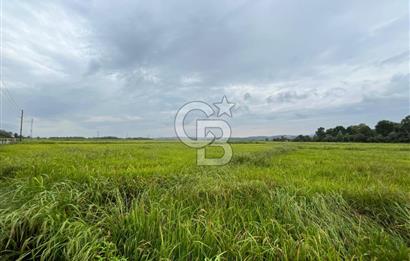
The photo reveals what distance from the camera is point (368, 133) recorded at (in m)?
62.5

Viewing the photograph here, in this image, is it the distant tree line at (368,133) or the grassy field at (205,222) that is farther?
the distant tree line at (368,133)

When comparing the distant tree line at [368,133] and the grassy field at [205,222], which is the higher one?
the distant tree line at [368,133]

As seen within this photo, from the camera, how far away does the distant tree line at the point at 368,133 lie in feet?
181

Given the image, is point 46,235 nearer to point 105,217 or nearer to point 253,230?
point 105,217

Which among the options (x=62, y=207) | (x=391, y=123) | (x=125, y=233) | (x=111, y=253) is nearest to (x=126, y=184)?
(x=62, y=207)

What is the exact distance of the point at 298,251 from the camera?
2.66 meters

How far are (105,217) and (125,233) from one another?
517mm

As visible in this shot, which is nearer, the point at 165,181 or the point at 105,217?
the point at 105,217

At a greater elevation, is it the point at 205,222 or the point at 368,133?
the point at 368,133

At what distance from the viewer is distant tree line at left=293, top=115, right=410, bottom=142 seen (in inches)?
2171

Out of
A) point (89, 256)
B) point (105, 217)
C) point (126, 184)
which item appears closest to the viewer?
point (89, 256)

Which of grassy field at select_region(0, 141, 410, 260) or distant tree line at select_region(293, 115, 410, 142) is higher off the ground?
distant tree line at select_region(293, 115, 410, 142)

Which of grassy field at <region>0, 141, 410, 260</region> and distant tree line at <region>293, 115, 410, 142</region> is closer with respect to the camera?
grassy field at <region>0, 141, 410, 260</region>

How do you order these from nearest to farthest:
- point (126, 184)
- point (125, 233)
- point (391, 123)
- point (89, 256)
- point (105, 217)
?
point (89, 256)
point (125, 233)
point (105, 217)
point (126, 184)
point (391, 123)
